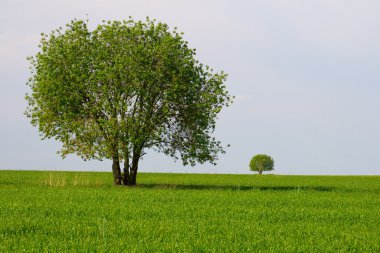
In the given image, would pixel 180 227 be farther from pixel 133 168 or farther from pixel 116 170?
pixel 116 170

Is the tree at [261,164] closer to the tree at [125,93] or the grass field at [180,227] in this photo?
the tree at [125,93]

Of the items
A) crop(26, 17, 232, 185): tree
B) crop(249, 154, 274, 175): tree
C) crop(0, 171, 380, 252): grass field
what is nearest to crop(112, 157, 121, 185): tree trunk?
crop(26, 17, 232, 185): tree

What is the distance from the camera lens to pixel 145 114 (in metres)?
37.2

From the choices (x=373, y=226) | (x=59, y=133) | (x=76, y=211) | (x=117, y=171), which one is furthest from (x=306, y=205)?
(x=59, y=133)

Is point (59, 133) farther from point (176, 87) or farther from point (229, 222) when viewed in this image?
point (229, 222)

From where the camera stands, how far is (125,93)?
37.5m

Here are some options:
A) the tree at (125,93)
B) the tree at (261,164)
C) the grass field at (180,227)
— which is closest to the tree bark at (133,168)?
the tree at (125,93)

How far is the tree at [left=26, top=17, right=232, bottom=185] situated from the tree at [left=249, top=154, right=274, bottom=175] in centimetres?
6824

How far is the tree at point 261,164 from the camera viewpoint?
348 ft

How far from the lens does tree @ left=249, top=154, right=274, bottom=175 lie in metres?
106

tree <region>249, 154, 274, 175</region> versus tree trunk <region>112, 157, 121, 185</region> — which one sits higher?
tree <region>249, 154, 274, 175</region>

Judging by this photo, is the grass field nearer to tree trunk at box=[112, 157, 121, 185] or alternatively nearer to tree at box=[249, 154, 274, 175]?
tree trunk at box=[112, 157, 121, 185]

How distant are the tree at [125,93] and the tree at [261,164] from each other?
68239 mm

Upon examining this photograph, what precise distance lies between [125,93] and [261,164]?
2843 inches
